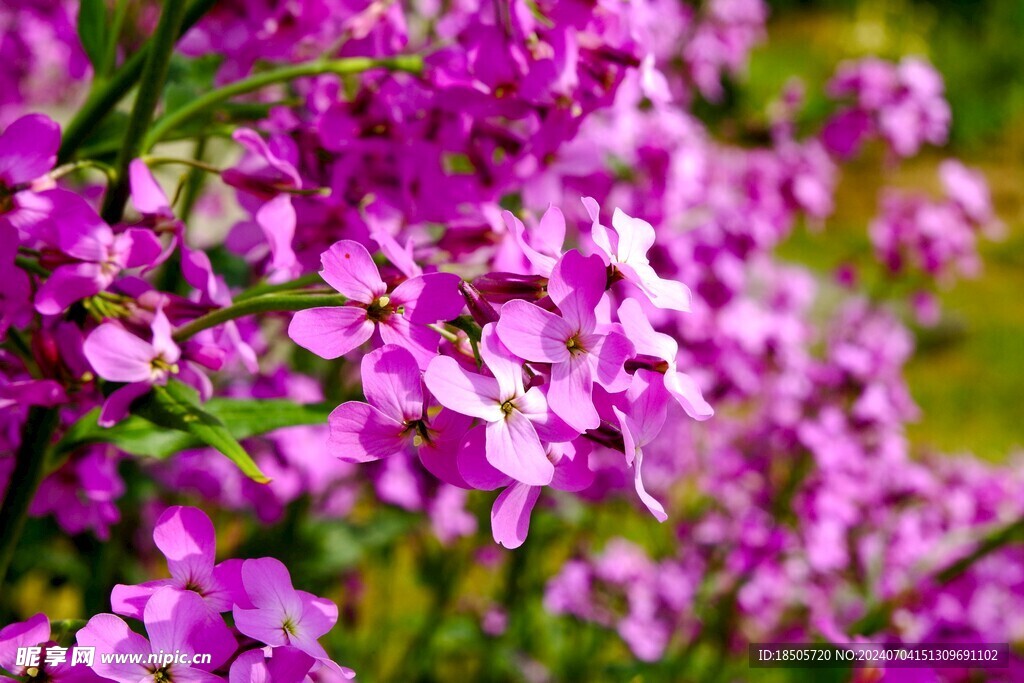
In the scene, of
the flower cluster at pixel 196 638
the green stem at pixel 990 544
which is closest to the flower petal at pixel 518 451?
the flower cluster at pixel 196 638

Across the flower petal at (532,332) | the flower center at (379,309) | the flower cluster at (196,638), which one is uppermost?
the flower petal at (532,332)

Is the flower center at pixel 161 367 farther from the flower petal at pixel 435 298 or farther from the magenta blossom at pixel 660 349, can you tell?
the magenta blossom at pixel 660 349

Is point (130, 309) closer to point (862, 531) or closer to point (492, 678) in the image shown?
point (492, 678)

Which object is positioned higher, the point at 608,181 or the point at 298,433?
the point at 608,181

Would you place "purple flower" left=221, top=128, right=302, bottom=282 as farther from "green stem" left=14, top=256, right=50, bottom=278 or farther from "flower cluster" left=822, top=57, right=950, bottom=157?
"flower cluster" left=822, top=57, right=950, bottom=157

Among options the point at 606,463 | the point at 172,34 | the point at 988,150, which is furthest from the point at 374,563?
the point at 988,150
